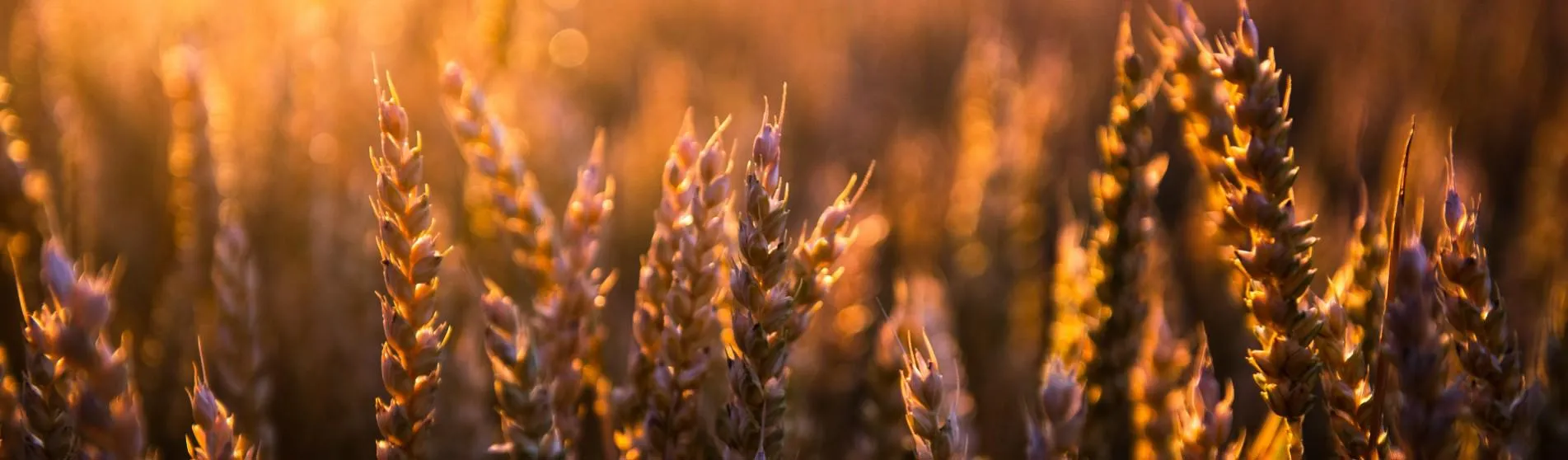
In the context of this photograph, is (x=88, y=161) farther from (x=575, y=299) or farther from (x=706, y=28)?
(x=706, y=28)

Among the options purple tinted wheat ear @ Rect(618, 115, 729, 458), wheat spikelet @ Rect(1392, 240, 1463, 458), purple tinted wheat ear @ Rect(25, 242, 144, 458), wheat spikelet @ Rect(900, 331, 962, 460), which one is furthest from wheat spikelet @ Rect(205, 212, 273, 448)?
wheat spikelet @ Rect(1392, 240, 1463, 458)


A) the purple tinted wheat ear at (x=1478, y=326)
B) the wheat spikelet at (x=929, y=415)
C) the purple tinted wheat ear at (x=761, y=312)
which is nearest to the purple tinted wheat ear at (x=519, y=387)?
the purple tinted wheat ear at (x=761, y=312)

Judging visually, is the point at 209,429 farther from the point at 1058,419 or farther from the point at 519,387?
the point at 1058,419

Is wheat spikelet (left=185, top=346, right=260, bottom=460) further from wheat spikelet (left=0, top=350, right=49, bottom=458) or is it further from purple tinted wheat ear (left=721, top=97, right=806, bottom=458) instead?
purple tinted wheat ear (left=721, top=97, right=806, bottom=458)

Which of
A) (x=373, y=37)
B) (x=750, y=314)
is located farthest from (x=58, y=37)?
(x=750, y=314)

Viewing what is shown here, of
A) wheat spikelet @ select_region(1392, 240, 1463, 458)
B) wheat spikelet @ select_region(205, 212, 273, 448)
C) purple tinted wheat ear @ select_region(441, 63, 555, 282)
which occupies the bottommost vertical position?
wheat spikelet @ select_region(205, 212, 273, 448)

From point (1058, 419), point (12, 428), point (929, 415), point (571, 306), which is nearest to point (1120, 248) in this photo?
point (1058, 419)

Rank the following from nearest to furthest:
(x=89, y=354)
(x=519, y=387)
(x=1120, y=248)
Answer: (x=89, y=354) < (x=519, y=387) < (x=1120, y=248)
